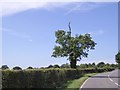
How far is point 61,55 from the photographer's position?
3285 inches

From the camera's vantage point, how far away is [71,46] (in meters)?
82.4

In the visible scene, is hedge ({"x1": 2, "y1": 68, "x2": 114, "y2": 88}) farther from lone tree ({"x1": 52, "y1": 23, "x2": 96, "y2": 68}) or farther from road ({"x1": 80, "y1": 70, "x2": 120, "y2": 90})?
lone tree ({"x1": 52, "y1": 23, "x2": 96, "y2": 68})

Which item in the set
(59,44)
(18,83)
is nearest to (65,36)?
(59,44)

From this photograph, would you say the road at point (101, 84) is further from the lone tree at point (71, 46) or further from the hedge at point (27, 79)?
the lone tree at point (71, 46)

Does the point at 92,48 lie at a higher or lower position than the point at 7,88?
higher

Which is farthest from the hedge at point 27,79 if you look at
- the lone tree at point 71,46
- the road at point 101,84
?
the lone tree at point 71,46

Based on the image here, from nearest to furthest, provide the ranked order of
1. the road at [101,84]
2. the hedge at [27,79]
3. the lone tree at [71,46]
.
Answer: the hedge at [27,79]
the road at [101,84]
the lone tree at [71,46]

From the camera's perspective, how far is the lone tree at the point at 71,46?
82.2 metres

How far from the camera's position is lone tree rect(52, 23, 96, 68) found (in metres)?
82.2

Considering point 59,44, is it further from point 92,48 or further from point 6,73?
point 6,73

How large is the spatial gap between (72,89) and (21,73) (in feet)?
18.5

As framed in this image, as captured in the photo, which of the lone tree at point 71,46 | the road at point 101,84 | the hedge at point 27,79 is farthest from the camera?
the lone tree at point 71,46

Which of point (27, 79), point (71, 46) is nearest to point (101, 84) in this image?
point (27, 79)

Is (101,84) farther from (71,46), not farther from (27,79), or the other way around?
(71,46)
